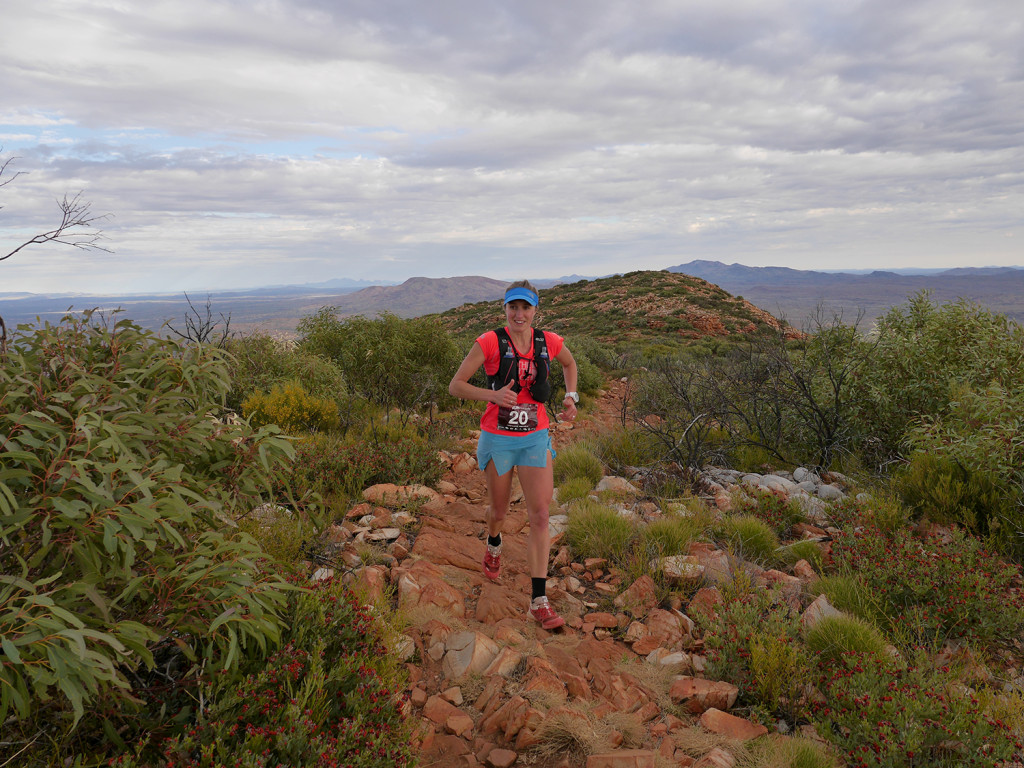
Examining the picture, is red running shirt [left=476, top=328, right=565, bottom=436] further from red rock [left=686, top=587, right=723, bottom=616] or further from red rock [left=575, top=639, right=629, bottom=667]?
red rock [left=686, top=587, right=723, bottom=616]

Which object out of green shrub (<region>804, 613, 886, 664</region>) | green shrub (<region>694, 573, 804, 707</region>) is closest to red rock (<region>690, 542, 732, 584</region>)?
green shrub (<region>694, 573, 804, 707</region>)

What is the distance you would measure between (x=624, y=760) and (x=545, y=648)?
99 centimetres

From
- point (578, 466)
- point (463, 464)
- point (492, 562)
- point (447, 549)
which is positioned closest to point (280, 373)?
point (463, 464)

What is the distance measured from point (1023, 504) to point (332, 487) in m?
6.18

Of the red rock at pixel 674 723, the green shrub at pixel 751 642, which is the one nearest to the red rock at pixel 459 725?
the red rock at pixel 674 723

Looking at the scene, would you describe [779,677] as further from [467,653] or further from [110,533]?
[110,533]

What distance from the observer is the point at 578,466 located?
6.66m

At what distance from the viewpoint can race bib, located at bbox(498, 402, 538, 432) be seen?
373 cm

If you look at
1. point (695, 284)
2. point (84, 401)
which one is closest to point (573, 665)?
point (84, 401)

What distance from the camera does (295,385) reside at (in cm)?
805

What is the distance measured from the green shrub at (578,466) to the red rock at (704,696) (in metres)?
3.33

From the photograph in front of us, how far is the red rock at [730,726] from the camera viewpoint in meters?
2.71

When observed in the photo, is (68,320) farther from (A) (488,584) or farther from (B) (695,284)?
(B) (695,284)

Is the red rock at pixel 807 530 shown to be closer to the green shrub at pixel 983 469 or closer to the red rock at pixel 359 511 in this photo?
the green shrub at pixel 983 469
